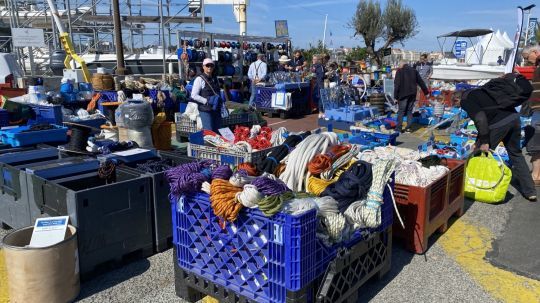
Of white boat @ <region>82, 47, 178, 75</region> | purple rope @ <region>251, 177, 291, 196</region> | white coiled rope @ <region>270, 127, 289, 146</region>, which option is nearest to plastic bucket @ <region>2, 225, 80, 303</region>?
purple rope @ <region>251, 177, 291, 196</region>

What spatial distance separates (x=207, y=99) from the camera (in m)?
7.18

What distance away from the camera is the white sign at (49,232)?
3.27m

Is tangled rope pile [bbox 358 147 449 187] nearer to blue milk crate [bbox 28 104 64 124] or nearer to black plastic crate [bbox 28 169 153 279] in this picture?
black plastic crate [bbox 28 169 153 279]

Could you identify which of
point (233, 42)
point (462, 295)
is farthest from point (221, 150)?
point (233, 42)

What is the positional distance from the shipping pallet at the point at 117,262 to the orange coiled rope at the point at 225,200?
5.07 feet

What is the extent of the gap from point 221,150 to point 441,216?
8.83ft

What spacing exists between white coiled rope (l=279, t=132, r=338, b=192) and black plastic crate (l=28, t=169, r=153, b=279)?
1346 millimetres

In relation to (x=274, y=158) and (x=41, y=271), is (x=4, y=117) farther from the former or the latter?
(x=274, y=158)

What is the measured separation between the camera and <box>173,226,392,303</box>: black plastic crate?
110 inches

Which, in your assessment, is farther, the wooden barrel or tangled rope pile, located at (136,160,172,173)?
the wooden barrel

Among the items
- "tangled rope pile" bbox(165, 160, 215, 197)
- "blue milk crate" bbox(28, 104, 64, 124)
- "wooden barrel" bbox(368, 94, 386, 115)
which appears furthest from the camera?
"wooden barrel" bbox(368, 94, 386, 115)

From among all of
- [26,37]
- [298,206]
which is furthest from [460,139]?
[26,37]

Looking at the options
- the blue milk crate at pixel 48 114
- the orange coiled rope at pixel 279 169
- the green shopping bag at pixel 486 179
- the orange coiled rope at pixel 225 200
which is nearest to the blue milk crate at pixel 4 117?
the blue milk crate at pixel 48 114

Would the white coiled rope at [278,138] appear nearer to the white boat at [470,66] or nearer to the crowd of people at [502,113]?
the crowd of people at [502,113]
